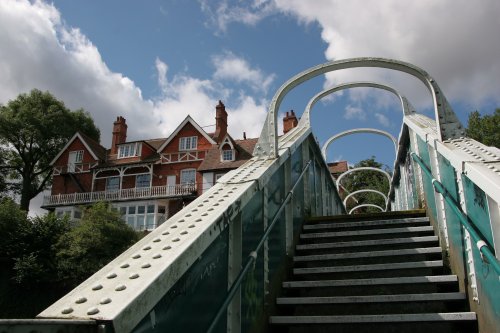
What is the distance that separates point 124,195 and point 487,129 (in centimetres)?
2868

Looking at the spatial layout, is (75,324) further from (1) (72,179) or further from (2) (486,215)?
(1) (72,179)

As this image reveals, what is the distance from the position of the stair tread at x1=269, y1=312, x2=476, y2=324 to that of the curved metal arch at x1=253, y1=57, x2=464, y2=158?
58.8 inches

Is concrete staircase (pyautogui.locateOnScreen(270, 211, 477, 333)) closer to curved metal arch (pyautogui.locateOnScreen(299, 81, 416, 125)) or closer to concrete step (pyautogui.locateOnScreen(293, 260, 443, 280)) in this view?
concrete step (pyautogui.locateOnScreen(293, 260, 443, 280))

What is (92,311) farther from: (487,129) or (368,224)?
(487,129)

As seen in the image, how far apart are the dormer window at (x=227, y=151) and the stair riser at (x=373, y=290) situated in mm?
27109

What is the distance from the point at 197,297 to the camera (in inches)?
91.7

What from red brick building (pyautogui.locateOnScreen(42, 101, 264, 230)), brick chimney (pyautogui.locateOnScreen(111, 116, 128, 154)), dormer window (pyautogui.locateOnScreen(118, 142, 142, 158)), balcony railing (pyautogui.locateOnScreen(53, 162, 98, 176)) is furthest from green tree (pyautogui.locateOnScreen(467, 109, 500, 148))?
balcony railing (pyautogui.locateOnScreen(53, 162, 98, 176))

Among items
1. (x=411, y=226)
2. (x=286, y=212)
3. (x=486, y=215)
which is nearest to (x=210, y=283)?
(x=486, y=215)

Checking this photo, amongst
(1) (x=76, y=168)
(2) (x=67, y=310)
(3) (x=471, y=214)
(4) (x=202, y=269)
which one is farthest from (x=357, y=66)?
(1) (x=76, y=168)

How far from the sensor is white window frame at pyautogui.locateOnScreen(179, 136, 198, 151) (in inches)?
1357

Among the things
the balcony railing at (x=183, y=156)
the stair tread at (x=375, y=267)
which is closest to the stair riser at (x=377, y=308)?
the stair tread at (x=375, y=267)

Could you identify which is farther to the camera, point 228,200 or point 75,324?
point 228,200

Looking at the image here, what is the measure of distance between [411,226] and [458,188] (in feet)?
7.00

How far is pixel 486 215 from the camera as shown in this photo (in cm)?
285
